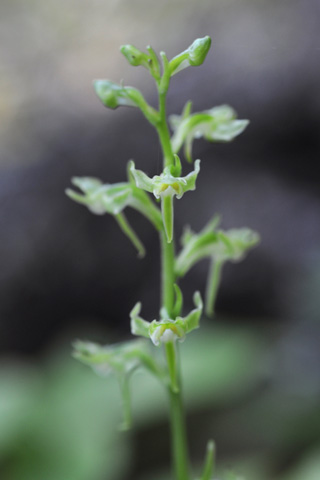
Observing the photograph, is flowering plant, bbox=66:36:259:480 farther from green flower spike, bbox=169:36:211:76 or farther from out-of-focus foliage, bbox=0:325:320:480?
out-of-focus foliage, bbox=0:325:320:480

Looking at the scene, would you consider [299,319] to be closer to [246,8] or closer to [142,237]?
[142,237]

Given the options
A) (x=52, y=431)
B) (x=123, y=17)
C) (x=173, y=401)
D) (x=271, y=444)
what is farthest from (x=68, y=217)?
(x=173, y=401)

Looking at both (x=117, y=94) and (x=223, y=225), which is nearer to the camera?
(x=117, y=94)

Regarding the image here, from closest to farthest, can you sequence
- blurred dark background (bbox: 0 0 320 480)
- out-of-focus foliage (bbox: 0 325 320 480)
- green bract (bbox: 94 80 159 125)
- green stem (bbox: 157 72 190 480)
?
green stem (bbox: 157 72 190 480) → green bract (bbox: 94 80 159 125) → out-of-focus foliage (bbox: 0 325 320 480) → blurred dark background (bbox: 0 0 320 480)

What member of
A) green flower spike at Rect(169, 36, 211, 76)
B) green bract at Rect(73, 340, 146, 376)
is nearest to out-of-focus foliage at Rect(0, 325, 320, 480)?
green bract at Rect(73, 340, 146, 376)

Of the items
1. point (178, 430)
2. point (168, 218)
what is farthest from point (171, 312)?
point (178, 430)

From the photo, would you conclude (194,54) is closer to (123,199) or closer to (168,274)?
(123,199)
